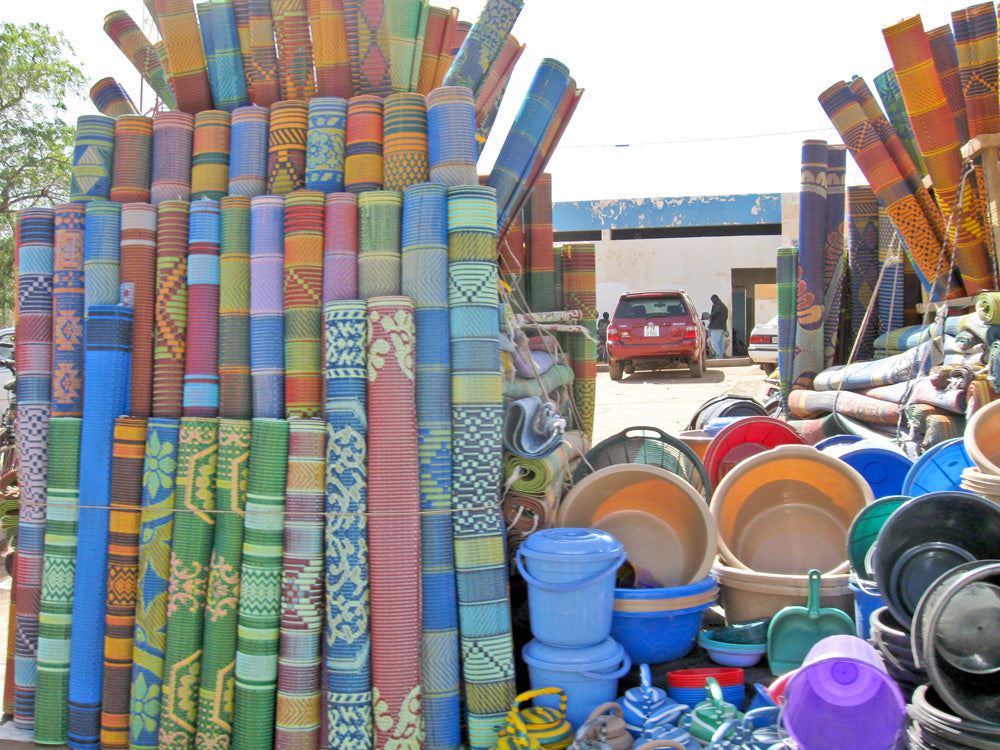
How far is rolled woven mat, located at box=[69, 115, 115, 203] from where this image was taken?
314 centimetres

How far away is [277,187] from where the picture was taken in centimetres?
298

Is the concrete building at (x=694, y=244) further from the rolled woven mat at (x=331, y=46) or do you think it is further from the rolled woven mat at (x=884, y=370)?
the rolled woven mat at (x=331, y=46)

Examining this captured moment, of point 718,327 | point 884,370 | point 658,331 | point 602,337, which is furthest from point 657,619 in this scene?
point 718,327

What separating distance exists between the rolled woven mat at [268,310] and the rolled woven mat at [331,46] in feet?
2.07

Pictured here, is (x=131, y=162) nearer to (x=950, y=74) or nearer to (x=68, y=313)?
(x=68, y=313)

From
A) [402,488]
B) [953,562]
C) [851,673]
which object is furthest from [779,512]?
[402,488]

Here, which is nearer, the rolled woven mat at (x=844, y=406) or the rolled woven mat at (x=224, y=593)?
the rolled woven mat at (x=224, y=593)

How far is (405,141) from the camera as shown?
282 centimetres

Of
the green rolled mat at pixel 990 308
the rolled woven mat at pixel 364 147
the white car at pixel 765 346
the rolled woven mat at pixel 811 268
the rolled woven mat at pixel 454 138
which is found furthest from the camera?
the white car at pixel 765 346

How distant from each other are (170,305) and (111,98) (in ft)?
4.44

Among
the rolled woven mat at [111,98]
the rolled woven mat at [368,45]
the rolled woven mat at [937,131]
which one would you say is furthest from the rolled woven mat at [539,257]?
the rolled woven mat at [937,131]

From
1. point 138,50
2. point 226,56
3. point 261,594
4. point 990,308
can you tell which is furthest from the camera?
point 990,308

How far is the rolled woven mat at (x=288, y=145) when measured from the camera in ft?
9.75

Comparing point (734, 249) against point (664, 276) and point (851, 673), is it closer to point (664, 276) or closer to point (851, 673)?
point (664, 276)
